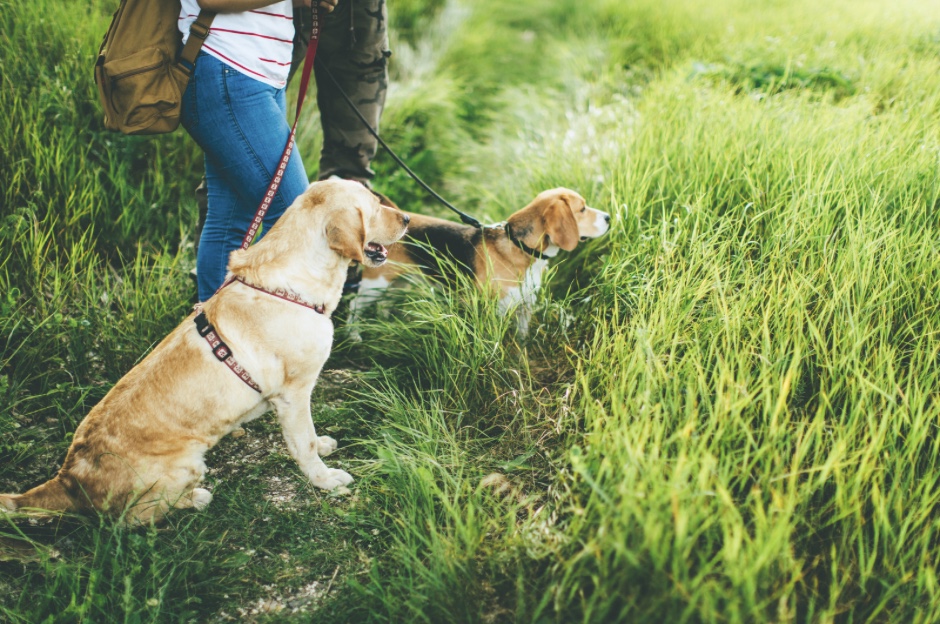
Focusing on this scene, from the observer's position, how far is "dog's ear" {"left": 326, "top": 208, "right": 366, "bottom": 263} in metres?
2.27

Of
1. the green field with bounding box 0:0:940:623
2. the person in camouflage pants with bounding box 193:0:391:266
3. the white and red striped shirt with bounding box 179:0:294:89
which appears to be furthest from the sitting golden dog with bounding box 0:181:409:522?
the person in camouflage pants with bounding box 193:0:391:266

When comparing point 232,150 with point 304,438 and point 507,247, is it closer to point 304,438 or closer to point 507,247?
point 304,438

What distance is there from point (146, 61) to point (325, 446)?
176 centimetres

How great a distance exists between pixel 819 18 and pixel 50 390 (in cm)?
823

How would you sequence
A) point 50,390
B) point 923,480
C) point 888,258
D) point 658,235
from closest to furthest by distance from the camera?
point 923,480 < point 888,258 < point 50,390 < point 658,235

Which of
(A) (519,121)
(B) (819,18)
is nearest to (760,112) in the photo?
(A) (519,121)

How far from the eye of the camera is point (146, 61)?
2236 mm

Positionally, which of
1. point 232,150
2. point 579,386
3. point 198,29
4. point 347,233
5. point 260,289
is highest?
point 198,29

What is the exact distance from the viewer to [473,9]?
9109mm

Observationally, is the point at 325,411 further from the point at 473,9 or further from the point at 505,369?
the point at 473,9

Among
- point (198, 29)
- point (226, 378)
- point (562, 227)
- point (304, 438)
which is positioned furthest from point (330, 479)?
point (198, 29)

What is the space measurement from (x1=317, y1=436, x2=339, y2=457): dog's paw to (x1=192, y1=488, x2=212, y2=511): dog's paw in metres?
0.49

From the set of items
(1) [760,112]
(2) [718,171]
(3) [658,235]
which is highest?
(1) [760,112]

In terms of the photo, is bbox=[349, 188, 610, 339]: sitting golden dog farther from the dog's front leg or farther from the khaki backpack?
the khaki backpack
